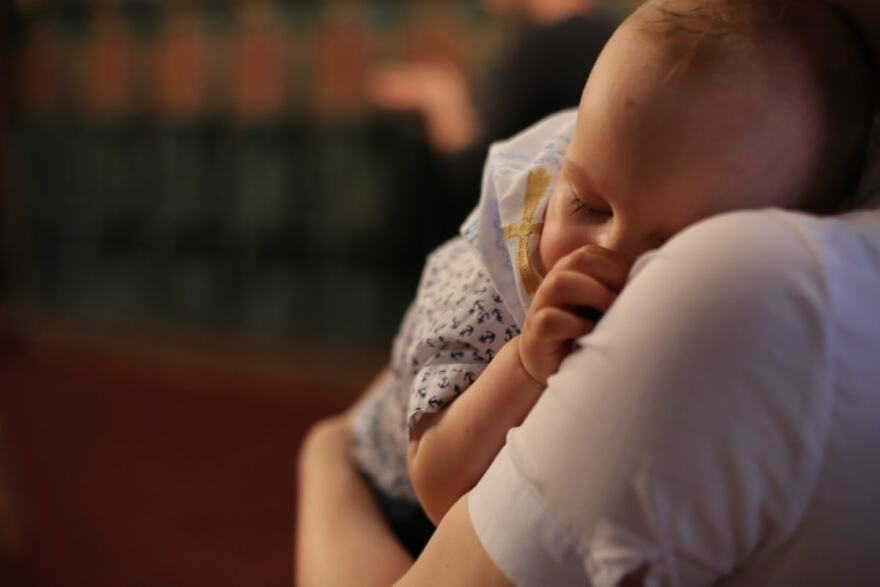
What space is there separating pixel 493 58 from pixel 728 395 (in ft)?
8.36

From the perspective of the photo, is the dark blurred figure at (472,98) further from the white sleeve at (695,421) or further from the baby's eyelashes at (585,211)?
the white sleeve at (695,421)

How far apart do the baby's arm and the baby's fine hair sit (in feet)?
0.40

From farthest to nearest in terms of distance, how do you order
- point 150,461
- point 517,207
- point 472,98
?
point 472,98 → point 150,461 → point 517,207

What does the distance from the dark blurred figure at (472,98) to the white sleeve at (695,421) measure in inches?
12.4

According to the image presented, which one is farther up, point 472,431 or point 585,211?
point 585,211

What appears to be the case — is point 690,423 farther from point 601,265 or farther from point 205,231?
point 205,231

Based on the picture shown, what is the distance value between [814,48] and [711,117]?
0.09 m

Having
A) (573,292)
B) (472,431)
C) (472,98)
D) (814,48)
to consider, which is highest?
(814,48)

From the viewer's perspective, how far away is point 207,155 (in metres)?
3.36

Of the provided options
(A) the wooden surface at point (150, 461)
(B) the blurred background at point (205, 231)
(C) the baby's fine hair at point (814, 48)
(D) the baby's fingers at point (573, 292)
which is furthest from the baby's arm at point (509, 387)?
(B) the blurred background at point (205, 231)

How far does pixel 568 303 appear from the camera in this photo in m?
0.50

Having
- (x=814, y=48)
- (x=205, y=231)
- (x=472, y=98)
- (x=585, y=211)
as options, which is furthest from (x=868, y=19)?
(x=205, y=231)

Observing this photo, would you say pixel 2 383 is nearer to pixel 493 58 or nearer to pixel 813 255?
pixel 493 58

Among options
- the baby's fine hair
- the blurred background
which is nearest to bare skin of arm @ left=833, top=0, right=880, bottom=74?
the baby's fine hair
